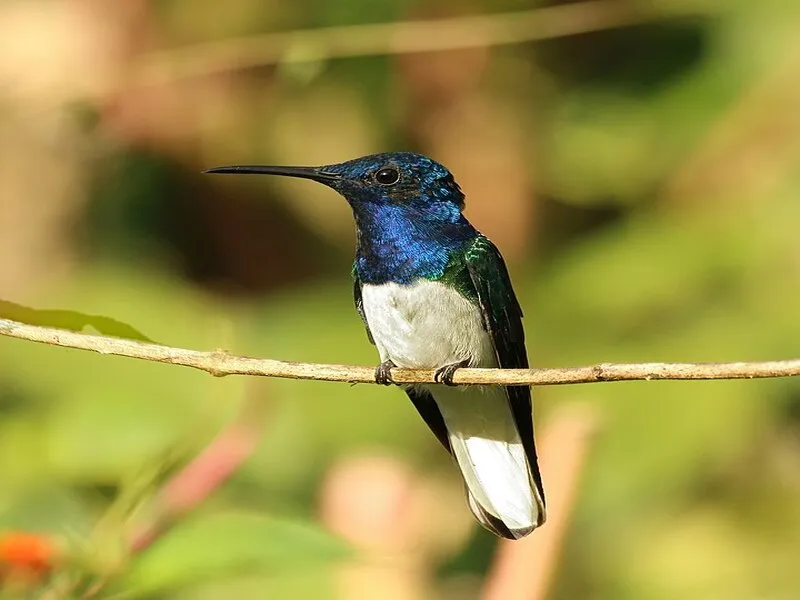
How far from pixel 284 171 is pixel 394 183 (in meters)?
0.35

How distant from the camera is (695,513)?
3.36 metres

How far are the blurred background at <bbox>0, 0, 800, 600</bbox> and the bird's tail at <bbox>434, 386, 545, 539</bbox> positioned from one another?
0.25 metres

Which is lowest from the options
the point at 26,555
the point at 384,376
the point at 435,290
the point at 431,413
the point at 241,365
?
the point at 26,555

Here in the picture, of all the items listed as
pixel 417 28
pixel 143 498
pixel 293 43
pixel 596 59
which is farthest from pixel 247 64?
pixel 143 498

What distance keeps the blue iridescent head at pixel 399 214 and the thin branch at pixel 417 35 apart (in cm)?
102

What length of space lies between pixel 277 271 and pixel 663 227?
124 cm

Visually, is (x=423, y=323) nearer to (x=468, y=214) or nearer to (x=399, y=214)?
(x=399, y=214)

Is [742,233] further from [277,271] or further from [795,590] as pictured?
[277,271]

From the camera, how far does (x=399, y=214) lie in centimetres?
243

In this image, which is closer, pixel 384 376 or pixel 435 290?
pixel 384 376

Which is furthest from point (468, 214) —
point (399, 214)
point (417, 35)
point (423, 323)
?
point (423, 323)

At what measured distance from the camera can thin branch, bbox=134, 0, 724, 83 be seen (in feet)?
11.4

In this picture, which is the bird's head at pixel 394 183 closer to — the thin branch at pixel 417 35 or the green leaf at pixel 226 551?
the green leaf at pixel 226 551

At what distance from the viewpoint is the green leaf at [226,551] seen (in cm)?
162
